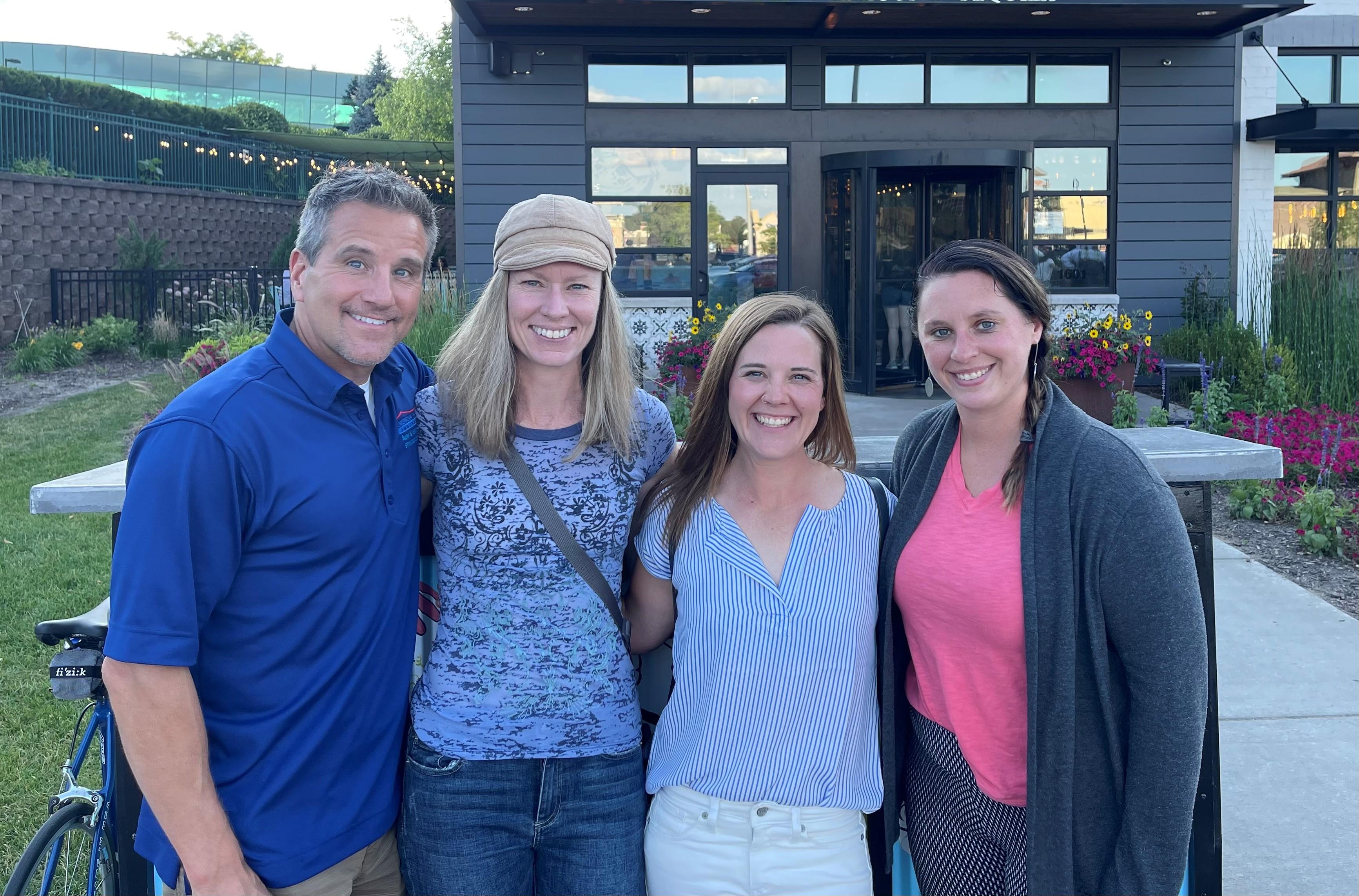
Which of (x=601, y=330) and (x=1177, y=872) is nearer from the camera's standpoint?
(x=1177, y=872)

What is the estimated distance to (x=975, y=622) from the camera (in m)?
2.16

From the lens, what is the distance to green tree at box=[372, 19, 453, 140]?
130 ft

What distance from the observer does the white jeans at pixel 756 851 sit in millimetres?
2141

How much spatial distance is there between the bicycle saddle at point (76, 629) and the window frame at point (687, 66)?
1109 centimetres

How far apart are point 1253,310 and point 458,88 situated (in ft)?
30.0

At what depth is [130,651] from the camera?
1.81 m

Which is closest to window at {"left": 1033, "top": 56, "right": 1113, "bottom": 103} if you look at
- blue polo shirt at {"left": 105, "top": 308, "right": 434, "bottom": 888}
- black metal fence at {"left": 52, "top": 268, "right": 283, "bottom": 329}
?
black metal fence at {"left": 52, "top": 268, "right": 283, "bottom": 329}

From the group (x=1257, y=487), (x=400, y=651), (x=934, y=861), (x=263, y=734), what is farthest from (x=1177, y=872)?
(x=1257, y=487)

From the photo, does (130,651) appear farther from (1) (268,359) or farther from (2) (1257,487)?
(2) (1257,487)

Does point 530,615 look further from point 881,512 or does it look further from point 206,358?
point 206,358

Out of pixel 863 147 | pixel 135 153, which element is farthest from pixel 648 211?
pixel 135 153

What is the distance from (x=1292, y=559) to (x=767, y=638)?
5.77 meters

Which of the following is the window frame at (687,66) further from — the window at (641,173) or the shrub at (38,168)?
the shrub at (38,168)

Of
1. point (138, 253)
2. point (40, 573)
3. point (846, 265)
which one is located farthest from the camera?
point (138, 253)
